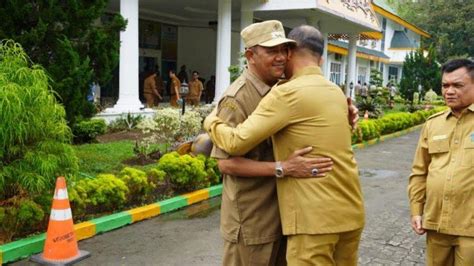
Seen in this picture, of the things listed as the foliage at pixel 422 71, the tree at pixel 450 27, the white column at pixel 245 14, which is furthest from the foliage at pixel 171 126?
the tree at pixel 450 27

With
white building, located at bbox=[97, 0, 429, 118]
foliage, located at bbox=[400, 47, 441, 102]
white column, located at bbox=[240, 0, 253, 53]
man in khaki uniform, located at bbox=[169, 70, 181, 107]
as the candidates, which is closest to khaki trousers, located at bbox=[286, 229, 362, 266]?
white building, located at bbox=[97, 0, 429, 118]

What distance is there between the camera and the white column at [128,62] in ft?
42.0

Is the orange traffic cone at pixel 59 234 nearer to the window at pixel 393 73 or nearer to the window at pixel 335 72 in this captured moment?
the window at pixel 335 72

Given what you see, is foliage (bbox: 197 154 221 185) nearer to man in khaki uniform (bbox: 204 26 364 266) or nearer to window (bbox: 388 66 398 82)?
man in khaki uniform (bbox: 204 26 364 266)

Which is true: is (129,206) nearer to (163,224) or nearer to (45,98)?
(163,224)

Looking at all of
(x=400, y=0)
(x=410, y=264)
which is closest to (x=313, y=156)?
(x=410, y=264)

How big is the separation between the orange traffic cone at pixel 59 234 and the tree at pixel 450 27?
1881 inches

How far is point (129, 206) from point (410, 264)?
3.23m

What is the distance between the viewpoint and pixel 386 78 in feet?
147

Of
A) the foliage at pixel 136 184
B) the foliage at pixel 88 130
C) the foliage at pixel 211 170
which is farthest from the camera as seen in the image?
the foliage at pixel 88 130

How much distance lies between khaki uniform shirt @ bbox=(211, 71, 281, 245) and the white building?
10349mm

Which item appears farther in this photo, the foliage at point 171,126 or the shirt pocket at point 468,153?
the foliage at point 171,126

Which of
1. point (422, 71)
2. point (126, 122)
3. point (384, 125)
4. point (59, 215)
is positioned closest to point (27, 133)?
point (59, 215)

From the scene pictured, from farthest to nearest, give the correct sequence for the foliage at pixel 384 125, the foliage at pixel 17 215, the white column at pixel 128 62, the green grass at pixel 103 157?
the foliage at pixel 384 125 → the white column at pixel 128 62 → the green grass at pixel 103 157 → the foliage at pixel 17 215
